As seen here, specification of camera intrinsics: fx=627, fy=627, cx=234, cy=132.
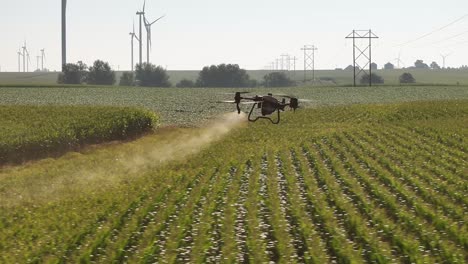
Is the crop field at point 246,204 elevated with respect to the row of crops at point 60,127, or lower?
lower

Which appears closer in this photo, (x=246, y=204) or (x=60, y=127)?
(x=246, y=204)

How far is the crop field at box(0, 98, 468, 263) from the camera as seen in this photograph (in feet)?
55.4

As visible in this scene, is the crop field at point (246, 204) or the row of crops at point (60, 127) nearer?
the crop field at point (246, 204)

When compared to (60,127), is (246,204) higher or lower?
lower

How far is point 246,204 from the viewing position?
22562 mm

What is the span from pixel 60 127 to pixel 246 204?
2755cm

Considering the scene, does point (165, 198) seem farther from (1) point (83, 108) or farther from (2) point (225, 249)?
(1) point (83, 108)

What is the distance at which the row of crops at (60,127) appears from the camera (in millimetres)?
41250

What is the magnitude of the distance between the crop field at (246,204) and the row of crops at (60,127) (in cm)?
265

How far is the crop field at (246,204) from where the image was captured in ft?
55.4

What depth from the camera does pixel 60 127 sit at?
46.5 m

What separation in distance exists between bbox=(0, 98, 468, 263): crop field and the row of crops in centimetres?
265

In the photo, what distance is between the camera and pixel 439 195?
24.4 meters

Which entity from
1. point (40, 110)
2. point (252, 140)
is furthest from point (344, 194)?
point (40, 110)
